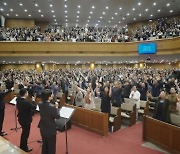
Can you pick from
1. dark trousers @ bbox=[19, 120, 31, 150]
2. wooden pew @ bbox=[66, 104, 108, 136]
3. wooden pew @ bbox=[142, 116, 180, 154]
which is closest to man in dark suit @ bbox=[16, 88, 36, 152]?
dark trousers @ bbox=[19, 120, 31, 150]

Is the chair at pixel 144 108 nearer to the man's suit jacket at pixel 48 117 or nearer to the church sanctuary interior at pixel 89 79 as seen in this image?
the church sanctuary interior at pixel 89 79

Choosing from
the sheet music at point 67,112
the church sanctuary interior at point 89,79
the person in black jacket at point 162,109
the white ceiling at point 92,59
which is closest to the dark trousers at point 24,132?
the church sanctuary interior at point 89,79

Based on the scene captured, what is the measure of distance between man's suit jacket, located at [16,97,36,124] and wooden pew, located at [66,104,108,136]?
94.5 inches

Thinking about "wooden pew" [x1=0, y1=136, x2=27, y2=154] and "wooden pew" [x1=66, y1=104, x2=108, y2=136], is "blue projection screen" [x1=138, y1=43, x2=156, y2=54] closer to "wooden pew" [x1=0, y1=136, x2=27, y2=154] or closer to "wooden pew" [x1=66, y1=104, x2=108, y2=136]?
"wooden pew" [x1=66, y1=104, x2=108, y2=136]

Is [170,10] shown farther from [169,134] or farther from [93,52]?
[169,134]

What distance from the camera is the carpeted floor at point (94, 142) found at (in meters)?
5.55

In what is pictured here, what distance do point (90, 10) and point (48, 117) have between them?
68.2 feet

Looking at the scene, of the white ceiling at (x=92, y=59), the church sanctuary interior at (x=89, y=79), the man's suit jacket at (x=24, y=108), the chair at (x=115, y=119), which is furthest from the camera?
the white ceiling at (x=92, y=59)

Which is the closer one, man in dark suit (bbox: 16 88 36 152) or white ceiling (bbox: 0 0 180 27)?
man in dark suit (bbox: 16 88 36 152)

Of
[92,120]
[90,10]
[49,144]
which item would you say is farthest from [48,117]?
[90,10]

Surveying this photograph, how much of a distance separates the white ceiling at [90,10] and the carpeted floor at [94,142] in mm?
15744

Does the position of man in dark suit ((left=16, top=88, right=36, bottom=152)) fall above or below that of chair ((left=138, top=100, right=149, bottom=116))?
above

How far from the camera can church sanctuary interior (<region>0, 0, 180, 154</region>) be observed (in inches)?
216

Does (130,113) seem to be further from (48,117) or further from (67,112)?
(48,117)
